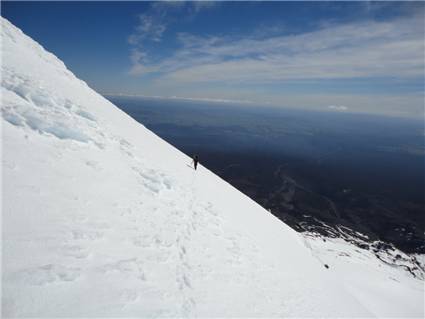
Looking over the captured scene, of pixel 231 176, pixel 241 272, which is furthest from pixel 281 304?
pixel 231 176

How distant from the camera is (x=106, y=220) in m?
8.98

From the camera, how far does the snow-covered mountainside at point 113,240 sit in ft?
20.5

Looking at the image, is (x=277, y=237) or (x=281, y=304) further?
(x=277, y=237)

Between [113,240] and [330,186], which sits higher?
[330,186]

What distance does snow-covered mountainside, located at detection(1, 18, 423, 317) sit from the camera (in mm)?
6254

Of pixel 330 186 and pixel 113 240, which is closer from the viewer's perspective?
pixel 113 240

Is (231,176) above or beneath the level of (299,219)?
above

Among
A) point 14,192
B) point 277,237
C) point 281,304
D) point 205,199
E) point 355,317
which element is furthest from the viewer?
point 277,237

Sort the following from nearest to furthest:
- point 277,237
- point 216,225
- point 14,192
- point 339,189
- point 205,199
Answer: point 14,192, point 216,225, point 205,199, point 277,237, point 339,189

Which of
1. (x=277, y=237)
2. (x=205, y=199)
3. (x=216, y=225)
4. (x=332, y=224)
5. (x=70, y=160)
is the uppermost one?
(x=70, y=160)

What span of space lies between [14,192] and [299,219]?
167 feet

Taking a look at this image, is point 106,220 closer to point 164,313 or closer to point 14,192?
point 14,192

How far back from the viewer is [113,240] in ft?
27.3

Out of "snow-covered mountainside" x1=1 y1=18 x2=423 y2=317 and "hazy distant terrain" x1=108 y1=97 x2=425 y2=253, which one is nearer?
"snow-covered mountainside" x1=1 y1=18 x2=423 y2=317
